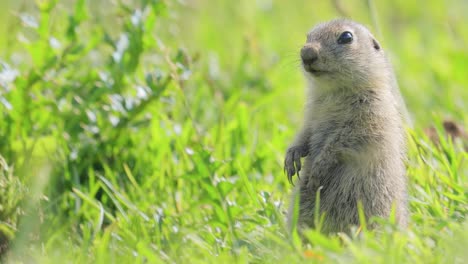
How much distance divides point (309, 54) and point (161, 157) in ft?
4.31

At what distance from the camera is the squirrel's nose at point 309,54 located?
4195 mm

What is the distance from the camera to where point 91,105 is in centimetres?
504

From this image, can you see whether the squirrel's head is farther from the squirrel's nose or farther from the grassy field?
the grassy field

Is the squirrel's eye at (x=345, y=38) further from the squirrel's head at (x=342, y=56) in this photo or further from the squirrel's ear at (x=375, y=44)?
the squirrel's ear at (x=375, y=44)

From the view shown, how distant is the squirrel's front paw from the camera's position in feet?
13.5

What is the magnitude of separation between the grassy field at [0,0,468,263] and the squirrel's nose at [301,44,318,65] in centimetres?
44

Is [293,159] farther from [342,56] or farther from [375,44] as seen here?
[375,44]

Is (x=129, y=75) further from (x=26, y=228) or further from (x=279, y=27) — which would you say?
(x=279, y=27)

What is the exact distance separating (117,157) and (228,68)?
110 inches

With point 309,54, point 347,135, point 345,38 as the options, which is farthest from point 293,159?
point 345,38

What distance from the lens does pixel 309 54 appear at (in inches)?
165

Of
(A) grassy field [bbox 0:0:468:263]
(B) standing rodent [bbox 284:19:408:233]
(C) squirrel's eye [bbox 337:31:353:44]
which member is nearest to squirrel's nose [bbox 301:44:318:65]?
(B) standing rodent [bbox 284:19:408:233]

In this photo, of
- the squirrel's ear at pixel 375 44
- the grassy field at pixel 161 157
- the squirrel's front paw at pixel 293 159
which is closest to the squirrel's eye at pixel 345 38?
the squirrel's ear at pixel 375 44

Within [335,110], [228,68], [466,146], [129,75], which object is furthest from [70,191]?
[228,68]
